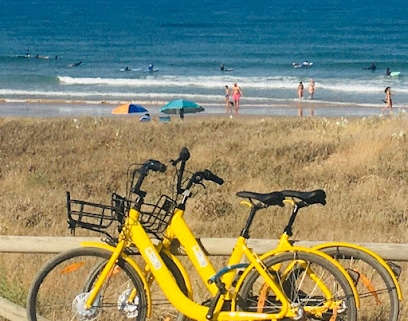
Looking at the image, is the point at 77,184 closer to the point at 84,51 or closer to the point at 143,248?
the point at 143,248

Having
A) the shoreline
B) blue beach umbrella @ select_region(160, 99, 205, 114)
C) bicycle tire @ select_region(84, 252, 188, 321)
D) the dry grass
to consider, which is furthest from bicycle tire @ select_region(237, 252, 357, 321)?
the shoreline

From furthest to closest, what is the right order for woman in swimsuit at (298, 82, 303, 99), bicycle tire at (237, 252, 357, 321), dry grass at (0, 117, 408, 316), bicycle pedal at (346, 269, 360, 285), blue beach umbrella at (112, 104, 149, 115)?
woman in swimsuit at (298, 82, 303, 99)
blue beach umbrella at (112, 104, 149, 115)
dry grass at (0, 117, 408, 316)
bicycle pedal at (346, 269, 360, 285)
bicycle tire at (237, 252, 357, 321)

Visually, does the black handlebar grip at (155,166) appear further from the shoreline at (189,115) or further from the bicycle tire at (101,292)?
the shoreline at (189,115)

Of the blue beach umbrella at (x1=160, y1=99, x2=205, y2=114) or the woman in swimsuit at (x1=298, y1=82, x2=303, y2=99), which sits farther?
the woman in swimsuit at (x1=298, y1=82, x2=303, y2=99)

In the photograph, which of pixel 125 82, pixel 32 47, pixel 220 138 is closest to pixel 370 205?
pixel 220 138

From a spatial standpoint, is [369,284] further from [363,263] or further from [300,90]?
[300,90]

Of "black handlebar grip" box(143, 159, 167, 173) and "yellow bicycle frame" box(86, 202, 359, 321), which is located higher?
"black handlebar grip" box(143, 159, 167, 173)

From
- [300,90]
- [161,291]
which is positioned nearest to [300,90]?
[300,90]

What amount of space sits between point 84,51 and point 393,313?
68216 mm

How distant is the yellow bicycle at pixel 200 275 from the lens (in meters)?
4.47

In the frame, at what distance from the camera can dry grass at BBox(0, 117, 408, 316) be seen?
9.29 meters

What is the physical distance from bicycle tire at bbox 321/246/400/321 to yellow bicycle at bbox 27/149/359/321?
23 cm

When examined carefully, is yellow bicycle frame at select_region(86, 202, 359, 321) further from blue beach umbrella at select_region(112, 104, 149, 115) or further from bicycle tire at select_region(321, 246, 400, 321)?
blue beach umbrella at select_region(112, 104, 149, 115)

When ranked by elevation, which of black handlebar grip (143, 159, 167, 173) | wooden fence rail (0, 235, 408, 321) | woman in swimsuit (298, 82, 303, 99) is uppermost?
woman in swimsuit (298, 82, 303, 99)
